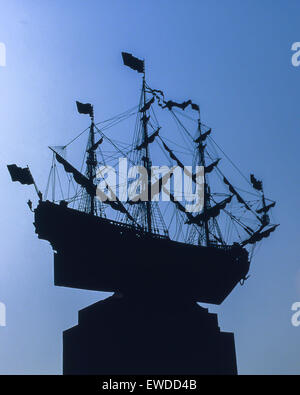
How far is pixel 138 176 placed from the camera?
22.5m

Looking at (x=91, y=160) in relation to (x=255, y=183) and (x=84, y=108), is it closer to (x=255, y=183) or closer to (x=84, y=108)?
(x=84, y=108)

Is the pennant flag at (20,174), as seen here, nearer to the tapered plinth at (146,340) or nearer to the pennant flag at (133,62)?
the tapered plinth at (146,340)

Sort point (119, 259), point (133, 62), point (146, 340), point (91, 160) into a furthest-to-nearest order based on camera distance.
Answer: point (91, 160) → point (133, 62) → point (119, 259) → point (146, 340)

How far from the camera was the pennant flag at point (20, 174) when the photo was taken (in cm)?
1811

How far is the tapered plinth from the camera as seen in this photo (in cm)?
1694

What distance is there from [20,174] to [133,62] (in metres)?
9.05

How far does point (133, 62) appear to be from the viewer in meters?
23.4

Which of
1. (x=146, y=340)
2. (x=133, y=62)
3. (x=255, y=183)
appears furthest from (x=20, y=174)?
(x=255, y=183)

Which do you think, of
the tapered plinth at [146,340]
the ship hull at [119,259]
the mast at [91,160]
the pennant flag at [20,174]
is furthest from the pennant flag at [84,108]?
the tapered plinth at [146,340]

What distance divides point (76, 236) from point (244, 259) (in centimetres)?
982

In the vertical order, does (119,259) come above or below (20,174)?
below
